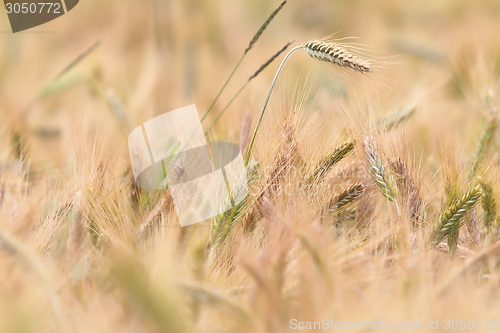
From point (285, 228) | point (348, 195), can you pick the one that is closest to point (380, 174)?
point (348, 195)

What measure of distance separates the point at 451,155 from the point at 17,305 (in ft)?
1.36

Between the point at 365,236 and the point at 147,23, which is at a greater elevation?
the point at 147,23

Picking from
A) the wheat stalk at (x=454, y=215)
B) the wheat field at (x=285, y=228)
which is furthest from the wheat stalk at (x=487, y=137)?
the wheat stalk at (x=454, y=215)

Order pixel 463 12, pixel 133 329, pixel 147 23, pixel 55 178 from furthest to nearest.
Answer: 1. pixel 147 23
2. pixel 463 12
3. pixel 55 178
4. pixel 133 329

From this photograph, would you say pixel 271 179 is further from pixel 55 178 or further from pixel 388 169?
pixel 55 178

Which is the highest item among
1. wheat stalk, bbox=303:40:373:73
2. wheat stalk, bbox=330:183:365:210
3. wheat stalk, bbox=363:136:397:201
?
wheat stalk, bbox=303:40:373:73

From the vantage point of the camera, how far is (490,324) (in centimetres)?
27

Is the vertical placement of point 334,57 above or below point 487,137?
above

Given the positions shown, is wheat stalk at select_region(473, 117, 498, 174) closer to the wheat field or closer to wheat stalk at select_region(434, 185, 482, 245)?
the wheat field

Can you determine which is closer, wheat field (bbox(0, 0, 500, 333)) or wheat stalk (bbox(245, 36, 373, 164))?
wheat field (bbox(0, 0, 500, 333))

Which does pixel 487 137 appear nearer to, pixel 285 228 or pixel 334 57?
pixel 334 57

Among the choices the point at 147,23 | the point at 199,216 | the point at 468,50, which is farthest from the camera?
the point at 147,23

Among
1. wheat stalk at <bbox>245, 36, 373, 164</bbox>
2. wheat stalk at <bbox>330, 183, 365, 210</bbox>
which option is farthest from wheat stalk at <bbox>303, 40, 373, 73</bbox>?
wheat stalk at <bbox>330, 183, 365, 210</bbox>

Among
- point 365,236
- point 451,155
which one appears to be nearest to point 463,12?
point 451,155
